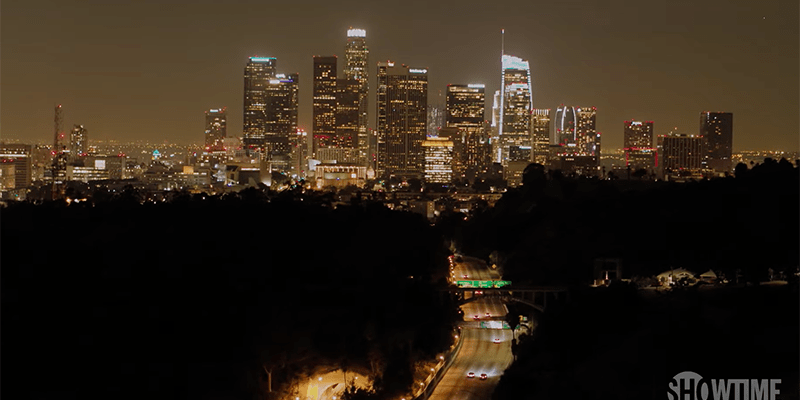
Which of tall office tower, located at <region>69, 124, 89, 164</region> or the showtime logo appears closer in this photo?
the showtime logo

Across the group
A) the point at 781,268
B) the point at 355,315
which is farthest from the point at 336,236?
the point at 781,268

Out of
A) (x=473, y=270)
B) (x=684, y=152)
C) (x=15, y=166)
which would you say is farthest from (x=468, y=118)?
(x=473, y=270)

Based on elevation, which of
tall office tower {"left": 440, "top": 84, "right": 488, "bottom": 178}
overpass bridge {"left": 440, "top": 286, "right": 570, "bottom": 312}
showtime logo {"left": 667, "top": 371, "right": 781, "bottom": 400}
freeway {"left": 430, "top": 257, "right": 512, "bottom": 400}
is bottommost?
freeway {"left": 430, "top": 257, "right": 512, "bottom": 400}

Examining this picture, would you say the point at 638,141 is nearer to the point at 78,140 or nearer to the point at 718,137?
the point at 718,137

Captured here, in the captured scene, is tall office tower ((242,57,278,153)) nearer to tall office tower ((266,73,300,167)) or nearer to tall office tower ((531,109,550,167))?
tall office tower ((266,73,300,167))

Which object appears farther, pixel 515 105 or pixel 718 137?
pixel 515 105

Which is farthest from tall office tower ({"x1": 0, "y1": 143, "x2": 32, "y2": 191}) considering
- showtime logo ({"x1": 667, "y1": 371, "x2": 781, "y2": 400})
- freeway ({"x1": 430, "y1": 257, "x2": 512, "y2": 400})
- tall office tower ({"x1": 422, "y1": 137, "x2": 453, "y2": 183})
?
showtime logo ({"x1": 667, "y1": 371, "x2": 781, "y2": 400})

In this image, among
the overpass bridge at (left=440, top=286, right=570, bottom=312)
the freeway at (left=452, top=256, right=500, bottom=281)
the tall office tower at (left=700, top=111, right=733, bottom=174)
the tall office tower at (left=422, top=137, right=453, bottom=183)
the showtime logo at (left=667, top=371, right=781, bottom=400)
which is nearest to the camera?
the showtime logo at (left=667, top=371, right=781, bottom=400)
